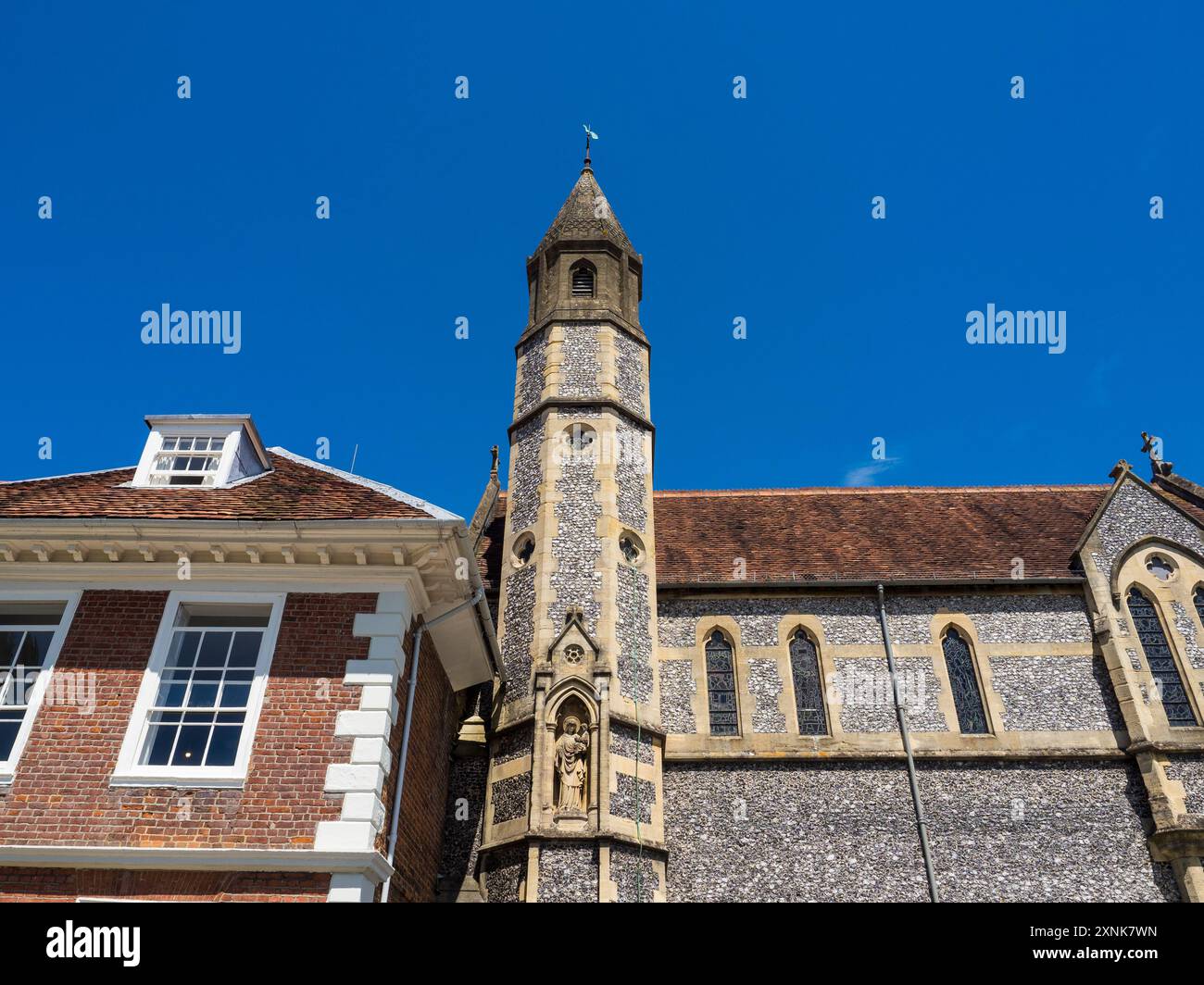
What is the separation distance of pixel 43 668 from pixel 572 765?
708 cm

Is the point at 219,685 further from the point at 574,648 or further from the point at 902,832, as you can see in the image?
the point at 902,832

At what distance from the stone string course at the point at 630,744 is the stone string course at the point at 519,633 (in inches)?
61.6

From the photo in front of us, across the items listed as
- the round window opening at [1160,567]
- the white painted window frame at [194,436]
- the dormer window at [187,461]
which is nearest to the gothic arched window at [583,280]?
the white painted window frame at [194,436]

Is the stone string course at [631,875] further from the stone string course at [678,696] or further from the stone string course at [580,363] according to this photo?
the stone string course at [580,363]

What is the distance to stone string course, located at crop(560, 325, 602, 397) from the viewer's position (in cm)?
1766

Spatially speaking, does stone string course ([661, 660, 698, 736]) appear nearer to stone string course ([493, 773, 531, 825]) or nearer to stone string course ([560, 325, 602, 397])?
stone string course ([493, 773, 531, 825])

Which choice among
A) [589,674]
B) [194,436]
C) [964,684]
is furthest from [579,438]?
[964,684]

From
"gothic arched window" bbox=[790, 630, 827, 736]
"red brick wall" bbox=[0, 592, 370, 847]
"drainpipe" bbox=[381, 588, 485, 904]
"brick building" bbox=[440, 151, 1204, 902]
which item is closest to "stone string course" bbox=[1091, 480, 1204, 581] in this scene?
"brick building" bbox=[440, 151, 1204, 902]

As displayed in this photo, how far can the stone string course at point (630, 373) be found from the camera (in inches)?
706

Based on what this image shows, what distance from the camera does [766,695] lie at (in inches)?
605
